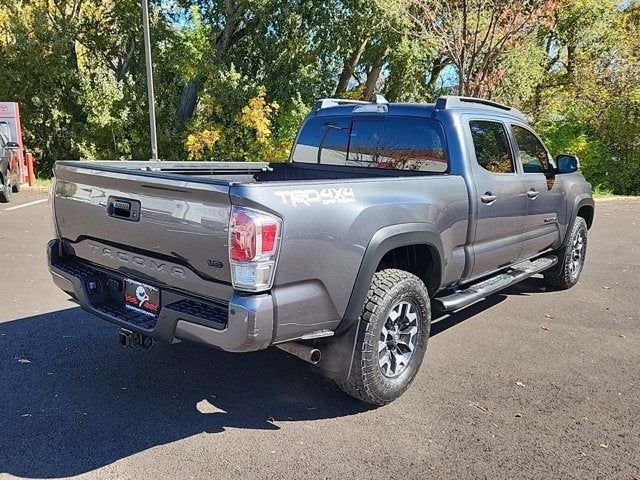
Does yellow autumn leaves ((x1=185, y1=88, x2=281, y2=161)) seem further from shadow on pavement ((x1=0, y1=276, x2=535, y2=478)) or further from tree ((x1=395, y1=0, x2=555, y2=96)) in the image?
shadow on pavement ((x1=0, y1=276, x2=535, y2=478))

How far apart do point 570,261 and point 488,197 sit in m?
2.56

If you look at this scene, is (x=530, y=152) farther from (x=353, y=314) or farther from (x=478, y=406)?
(x=353, y=314)

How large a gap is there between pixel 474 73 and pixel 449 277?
1248cm

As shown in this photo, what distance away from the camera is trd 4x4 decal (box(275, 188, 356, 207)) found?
9.29ft

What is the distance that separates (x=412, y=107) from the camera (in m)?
4.46

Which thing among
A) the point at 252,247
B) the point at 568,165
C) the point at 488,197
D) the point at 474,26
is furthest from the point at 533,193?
the point at 474,26

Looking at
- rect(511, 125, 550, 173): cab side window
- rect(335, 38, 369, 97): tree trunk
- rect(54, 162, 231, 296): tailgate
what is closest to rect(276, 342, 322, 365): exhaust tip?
rect(54, 162, 231, 296): tailgate

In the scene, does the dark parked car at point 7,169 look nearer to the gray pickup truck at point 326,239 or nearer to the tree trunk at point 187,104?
the tree trunk at point 187,104

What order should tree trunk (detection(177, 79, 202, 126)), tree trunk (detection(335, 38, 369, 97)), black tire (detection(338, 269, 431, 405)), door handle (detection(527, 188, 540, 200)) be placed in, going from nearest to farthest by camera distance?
1. black tire (detection(338, 269, 431, 405))
2. door handle (detection(527, 188, 540, 200))
3. tree trunk (detection(335, 38, 369, 97))
4. tree trunk (detection(177, 79, 202, 126))

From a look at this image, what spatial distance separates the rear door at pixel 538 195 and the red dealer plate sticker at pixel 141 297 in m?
3.39

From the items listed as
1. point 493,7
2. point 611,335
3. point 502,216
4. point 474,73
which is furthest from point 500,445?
point 474,73

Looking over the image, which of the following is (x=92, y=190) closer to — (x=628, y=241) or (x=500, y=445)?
(x=500, y=445)

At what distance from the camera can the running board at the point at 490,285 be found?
412 centimetres

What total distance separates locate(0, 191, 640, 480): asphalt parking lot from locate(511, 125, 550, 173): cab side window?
1.47m
